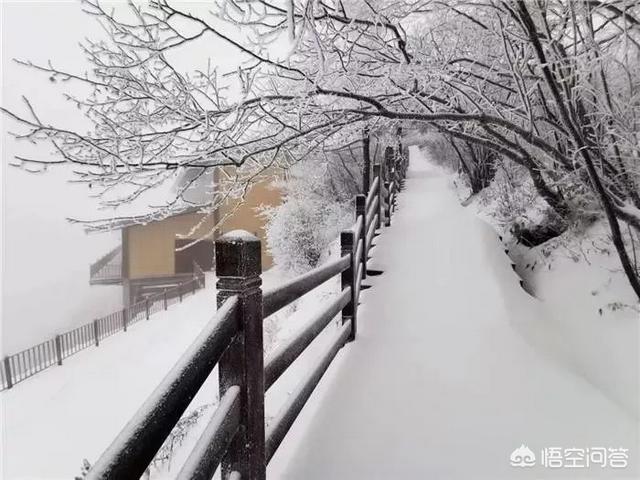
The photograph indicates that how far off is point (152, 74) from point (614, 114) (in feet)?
12.1

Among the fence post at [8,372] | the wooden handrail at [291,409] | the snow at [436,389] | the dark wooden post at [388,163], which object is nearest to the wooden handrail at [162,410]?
the wooden handrail at [291,409]

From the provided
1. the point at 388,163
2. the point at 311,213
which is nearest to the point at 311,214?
the point at 311,213

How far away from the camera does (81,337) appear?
Answer: 16.5m

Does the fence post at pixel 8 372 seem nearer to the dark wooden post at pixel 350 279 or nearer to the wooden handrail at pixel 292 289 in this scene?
the dark wooden post at pixel 350 279

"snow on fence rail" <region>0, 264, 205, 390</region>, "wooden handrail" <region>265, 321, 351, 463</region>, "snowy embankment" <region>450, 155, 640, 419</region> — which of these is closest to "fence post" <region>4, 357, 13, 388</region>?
"snow on fence rail" <region>0, 264, 205, 390</region>

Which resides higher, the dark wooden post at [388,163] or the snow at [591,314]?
the dark wooden post at [388,163]

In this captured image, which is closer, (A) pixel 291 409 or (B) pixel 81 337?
(A) pixel 291 409

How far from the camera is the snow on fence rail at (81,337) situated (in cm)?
1354

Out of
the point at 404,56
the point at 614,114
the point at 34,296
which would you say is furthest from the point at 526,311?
the point at 34,296

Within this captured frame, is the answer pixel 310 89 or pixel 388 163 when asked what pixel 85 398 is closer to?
Result: pixel 388 163

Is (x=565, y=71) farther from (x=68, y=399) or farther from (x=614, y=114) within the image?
(x=68, y=399)

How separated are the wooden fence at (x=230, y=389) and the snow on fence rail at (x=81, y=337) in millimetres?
14235
